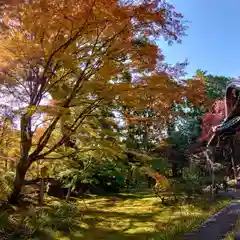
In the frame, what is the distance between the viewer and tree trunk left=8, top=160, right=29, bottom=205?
9.05 metres

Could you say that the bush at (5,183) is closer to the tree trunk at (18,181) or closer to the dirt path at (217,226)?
the tree trunk at (18,181)

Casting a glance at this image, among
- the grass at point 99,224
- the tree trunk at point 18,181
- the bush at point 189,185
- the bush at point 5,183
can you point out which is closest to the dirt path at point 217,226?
the grass at point 99,224

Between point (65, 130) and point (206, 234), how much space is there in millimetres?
4707

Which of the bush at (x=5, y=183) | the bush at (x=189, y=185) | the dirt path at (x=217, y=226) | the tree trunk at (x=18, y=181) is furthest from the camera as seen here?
the bush at (x=189, y=185)

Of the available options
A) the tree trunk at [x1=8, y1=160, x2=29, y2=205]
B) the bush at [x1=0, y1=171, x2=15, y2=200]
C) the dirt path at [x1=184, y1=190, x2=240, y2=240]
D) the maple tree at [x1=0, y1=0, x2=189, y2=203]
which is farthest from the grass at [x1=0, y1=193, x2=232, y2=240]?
the maple tree at [x1=0, y1=0, x2=189, y2=203]

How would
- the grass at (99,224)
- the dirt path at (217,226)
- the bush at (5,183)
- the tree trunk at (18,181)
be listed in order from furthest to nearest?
the bush at (5,183)
the tree trunk at (18,181)
the grass at (99,224)
the dirt path at (217,226)

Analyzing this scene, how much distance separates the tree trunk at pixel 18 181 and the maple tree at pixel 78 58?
3 cm

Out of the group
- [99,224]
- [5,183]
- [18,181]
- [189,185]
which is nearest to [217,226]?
[99,224]

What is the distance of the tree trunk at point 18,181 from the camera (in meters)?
9.05

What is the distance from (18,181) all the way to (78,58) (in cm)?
423

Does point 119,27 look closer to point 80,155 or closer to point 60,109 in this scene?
point 60,109

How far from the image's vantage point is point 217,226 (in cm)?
700

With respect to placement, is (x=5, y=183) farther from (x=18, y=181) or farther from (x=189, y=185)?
(x=189, y=185)

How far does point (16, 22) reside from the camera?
7219 millimetres
